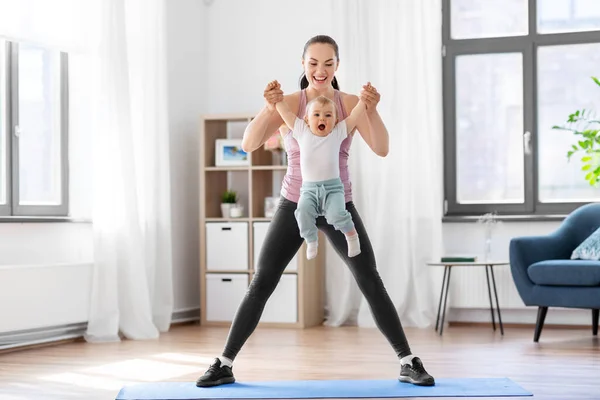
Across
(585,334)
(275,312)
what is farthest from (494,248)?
(275,312)

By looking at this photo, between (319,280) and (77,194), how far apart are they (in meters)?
1.80

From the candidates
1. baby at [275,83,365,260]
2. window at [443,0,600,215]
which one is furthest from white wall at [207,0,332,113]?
baby at [275,83,365,260]

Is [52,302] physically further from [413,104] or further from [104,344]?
[413,104]

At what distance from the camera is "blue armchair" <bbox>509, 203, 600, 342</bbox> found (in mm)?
4914

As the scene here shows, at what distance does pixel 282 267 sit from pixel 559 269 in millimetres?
2179

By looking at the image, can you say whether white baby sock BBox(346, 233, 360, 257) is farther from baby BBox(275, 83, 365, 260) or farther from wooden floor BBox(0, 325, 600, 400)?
wooden floor BBox(0, 325, 600, 400)

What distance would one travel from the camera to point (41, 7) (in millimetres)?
5320

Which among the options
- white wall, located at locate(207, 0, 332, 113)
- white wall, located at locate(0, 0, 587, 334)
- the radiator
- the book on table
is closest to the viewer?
the radiator

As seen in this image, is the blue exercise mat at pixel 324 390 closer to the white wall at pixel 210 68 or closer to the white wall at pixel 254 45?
the white wall at pixel 210 68

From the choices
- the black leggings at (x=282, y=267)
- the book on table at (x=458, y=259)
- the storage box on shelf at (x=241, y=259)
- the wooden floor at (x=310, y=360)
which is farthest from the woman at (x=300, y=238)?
the storage box on shelf at (x=241, y=259)

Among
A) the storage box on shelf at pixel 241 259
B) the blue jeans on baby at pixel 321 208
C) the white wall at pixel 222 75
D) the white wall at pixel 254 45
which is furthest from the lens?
the white wall at pixel 254 45

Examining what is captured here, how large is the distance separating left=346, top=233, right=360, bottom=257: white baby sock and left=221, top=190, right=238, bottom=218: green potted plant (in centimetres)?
324

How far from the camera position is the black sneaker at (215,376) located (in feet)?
11.0

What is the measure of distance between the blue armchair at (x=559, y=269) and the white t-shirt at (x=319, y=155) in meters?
2.19
